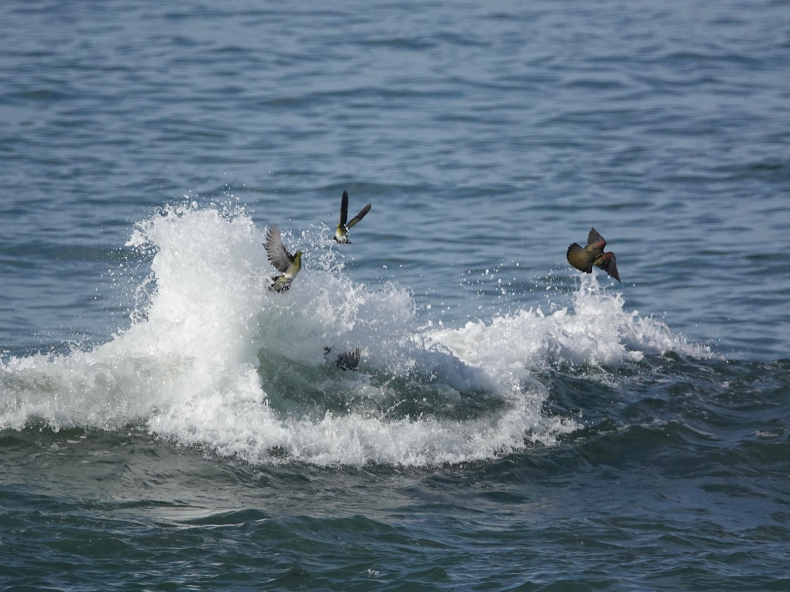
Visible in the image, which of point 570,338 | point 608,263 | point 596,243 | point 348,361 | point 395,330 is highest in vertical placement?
point 596,243

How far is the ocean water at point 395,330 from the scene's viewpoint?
574cm

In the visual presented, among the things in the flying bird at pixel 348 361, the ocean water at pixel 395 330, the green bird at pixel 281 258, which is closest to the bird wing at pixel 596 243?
the ocean water at pixel 395 330

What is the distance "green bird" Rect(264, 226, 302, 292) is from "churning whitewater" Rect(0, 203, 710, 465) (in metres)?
0.62

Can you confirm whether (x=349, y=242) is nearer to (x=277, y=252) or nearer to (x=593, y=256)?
(x=277, y=252)

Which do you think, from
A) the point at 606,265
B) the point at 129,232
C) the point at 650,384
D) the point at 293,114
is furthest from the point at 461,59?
the point at 606,265

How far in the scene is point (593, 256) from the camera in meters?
6.55

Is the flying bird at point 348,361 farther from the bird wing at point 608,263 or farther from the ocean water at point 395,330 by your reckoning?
the bird wing at point 608,263

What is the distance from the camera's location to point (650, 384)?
8688 millimetres

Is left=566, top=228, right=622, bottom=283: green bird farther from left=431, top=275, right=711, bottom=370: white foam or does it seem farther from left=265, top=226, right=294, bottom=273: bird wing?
left=431, top=275, right=711, bottom=370: white foam

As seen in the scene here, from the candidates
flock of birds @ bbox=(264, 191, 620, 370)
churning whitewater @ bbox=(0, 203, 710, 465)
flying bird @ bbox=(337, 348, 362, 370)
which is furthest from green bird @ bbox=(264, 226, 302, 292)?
flying bird @ bbox=(337, 348, 362, 370)

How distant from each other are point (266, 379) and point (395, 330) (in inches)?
46.5

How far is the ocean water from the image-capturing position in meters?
5.74

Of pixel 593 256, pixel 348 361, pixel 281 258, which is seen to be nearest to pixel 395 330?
pixel 348 361

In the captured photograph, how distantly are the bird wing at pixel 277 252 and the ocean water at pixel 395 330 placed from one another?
2.85ft
